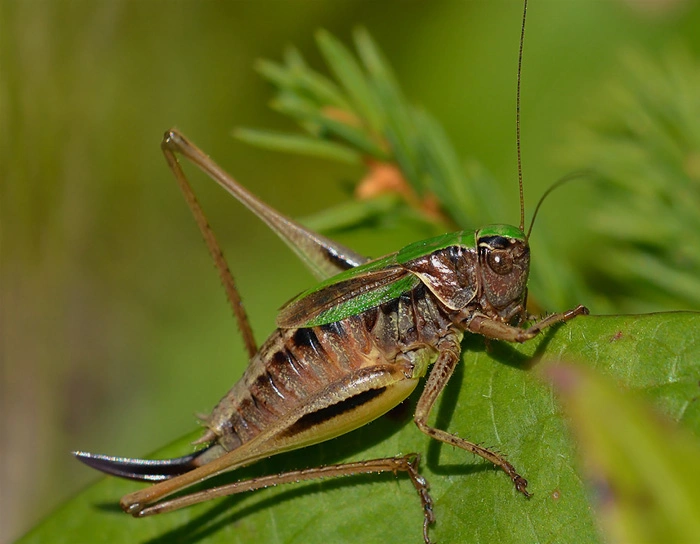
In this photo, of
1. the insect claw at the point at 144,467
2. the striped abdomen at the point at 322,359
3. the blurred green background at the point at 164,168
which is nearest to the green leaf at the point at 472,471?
the insect claw at the point at 144,467

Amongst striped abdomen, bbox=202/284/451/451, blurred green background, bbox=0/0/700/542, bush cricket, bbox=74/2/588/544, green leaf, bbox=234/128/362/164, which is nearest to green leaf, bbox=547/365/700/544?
bush cricket, bbox=74/2/588/544

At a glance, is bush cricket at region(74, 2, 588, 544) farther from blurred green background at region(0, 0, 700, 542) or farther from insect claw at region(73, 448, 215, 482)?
blurred green background at region(0, 0, 700, 542)

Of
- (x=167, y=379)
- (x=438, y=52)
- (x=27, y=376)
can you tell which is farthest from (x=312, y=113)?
(x=27, y=376)

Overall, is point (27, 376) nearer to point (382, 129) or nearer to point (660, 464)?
point (382, 129)

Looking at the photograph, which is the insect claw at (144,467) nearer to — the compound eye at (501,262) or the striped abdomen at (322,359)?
the striped abdomen at (322,359)

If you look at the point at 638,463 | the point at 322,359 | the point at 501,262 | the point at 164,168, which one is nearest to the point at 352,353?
the point at 322,359

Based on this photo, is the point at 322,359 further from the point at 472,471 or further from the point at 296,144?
the point at 296,144

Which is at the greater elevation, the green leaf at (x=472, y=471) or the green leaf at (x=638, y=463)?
the green leaf at (x=638, y=463)
